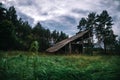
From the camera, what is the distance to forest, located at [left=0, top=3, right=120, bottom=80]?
7.58 feet

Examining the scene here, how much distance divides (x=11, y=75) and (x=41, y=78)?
1.04 feet

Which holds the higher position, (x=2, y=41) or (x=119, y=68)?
(x=2, y=41)

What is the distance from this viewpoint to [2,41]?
3938 mm

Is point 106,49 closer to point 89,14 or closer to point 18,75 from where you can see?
point 89,14

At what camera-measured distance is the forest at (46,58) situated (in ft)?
7.58

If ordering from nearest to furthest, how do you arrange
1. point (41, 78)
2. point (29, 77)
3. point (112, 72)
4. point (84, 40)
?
point (29, 77) < point (41, 78) < point (112, 72) < point (84, 40)

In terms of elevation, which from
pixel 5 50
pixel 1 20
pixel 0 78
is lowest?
pixel 0 78

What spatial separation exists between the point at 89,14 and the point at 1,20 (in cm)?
152

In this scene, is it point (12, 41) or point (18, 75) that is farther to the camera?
point (12, 41)

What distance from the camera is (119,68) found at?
7.84ft

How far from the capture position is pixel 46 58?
4.27 meters

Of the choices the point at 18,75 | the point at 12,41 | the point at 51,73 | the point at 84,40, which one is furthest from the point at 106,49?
the point at 84,40

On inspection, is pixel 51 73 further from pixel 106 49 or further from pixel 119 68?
pixel 106 49

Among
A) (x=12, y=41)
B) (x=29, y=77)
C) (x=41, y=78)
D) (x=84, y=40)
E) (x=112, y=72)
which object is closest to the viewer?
(x=29, y=77)
